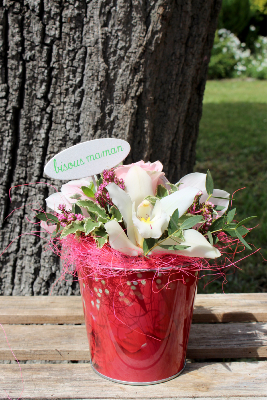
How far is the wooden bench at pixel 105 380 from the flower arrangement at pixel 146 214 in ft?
0.99

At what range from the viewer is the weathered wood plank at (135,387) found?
0.83 meters

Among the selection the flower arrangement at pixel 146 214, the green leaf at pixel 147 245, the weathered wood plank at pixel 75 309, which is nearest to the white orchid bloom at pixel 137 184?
the flower arrangement at pixel 146 214

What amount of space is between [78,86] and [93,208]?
507mm

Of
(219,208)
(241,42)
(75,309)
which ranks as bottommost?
(75,309)

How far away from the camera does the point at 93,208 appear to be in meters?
0.84

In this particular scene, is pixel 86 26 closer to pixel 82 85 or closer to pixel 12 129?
pixel 82 85

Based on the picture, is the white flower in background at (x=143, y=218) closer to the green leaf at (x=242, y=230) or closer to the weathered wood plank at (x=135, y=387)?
the green leaf at (x=242, y=230)

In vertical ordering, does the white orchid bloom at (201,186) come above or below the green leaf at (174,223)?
above

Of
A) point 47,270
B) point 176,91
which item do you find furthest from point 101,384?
point 176,91

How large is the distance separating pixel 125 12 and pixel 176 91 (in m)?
0.29

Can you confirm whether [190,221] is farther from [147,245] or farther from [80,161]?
[80,161]

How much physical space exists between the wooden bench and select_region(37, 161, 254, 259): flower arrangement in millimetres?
301

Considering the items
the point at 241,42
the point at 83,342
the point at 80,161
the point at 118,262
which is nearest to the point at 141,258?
the point at 118,262

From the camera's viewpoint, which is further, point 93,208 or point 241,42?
point 241,42
